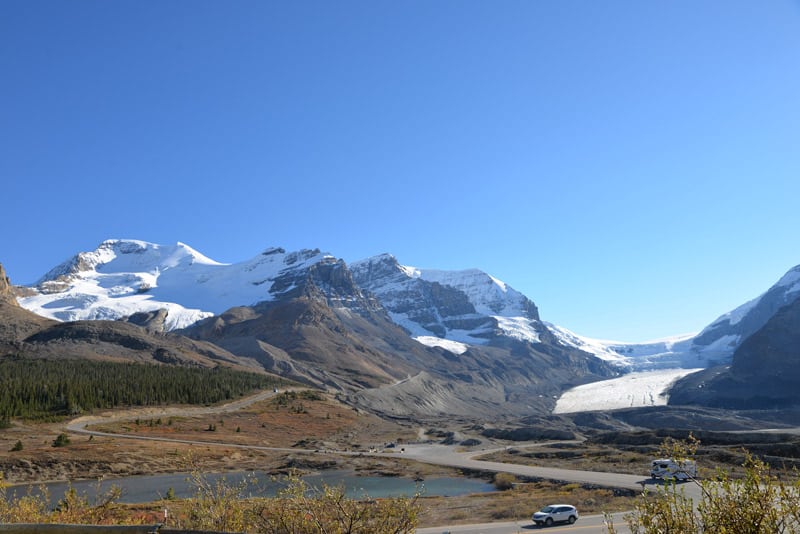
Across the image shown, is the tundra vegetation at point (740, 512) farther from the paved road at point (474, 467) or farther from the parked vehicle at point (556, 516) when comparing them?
the parked vehicle at point (556, 516)

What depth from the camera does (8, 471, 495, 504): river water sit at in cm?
5712

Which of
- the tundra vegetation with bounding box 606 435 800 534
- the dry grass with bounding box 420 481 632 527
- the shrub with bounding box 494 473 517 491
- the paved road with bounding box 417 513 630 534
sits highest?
the tundra vegetation with bounding box 606 435 800 534

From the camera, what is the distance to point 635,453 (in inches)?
3061

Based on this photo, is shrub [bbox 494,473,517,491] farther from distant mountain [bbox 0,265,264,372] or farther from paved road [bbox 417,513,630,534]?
distant mountain [bbox 0,265,264,372]

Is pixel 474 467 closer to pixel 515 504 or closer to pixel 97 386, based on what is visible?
pixel 515 504

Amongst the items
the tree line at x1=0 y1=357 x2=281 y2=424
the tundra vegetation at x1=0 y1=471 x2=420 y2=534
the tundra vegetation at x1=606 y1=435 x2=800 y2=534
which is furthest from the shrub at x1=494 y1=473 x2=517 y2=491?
the tree line at x1=0 y1=357 x2=281 y2=424

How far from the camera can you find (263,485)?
182 feet

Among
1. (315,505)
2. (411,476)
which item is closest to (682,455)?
(315,505)

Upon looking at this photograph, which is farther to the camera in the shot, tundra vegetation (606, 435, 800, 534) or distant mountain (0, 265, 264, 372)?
distant mountain (0, 265, 264, 372)

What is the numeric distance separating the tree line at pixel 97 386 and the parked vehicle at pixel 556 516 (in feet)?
311

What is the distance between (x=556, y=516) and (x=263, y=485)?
32941mm

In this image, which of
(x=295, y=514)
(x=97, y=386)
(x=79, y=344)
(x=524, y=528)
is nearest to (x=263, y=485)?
(x=524, y=528)

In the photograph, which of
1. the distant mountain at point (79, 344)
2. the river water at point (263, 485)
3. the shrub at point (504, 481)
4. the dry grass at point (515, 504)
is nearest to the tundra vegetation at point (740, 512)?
the dry grass at point (515, 504)

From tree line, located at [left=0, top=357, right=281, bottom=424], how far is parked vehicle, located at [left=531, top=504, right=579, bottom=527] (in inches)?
3734
